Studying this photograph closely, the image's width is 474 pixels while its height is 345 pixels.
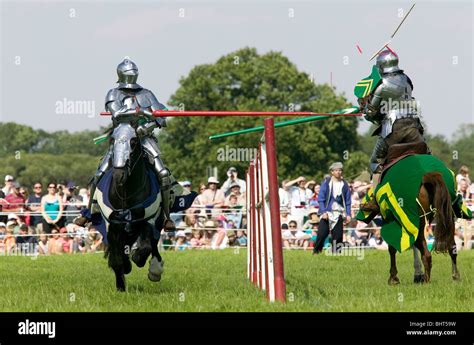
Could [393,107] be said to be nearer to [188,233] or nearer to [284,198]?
[284,198]

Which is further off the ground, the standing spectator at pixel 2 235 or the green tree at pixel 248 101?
the green tree at pixel 248 101

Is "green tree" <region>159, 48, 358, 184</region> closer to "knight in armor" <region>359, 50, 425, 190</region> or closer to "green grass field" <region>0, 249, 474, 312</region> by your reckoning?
"green grass field" <region>0, 249, 474, 312</region>

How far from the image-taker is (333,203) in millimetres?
21828

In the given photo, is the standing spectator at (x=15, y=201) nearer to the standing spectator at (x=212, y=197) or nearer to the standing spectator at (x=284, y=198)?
the standing spectator at (x=212, y=197)

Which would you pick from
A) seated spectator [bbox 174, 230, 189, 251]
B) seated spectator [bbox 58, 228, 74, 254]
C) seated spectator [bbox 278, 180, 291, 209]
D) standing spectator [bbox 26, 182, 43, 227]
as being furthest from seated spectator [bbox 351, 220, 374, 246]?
standing spectator [bbox 26, 182, 43, 227]

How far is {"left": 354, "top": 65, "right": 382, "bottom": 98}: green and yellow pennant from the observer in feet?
→ 47.2

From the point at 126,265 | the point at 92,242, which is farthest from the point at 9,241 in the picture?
the point at 126,265

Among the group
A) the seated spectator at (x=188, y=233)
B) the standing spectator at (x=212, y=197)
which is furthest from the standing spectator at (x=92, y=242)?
the standing spectator at (x=212, y=197)

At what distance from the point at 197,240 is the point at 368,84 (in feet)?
37.3

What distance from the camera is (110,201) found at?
1318cm

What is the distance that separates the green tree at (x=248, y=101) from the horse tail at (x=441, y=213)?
50.6m

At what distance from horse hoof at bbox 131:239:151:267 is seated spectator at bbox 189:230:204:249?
11.6 meters

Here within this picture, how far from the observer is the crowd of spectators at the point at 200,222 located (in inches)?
940
